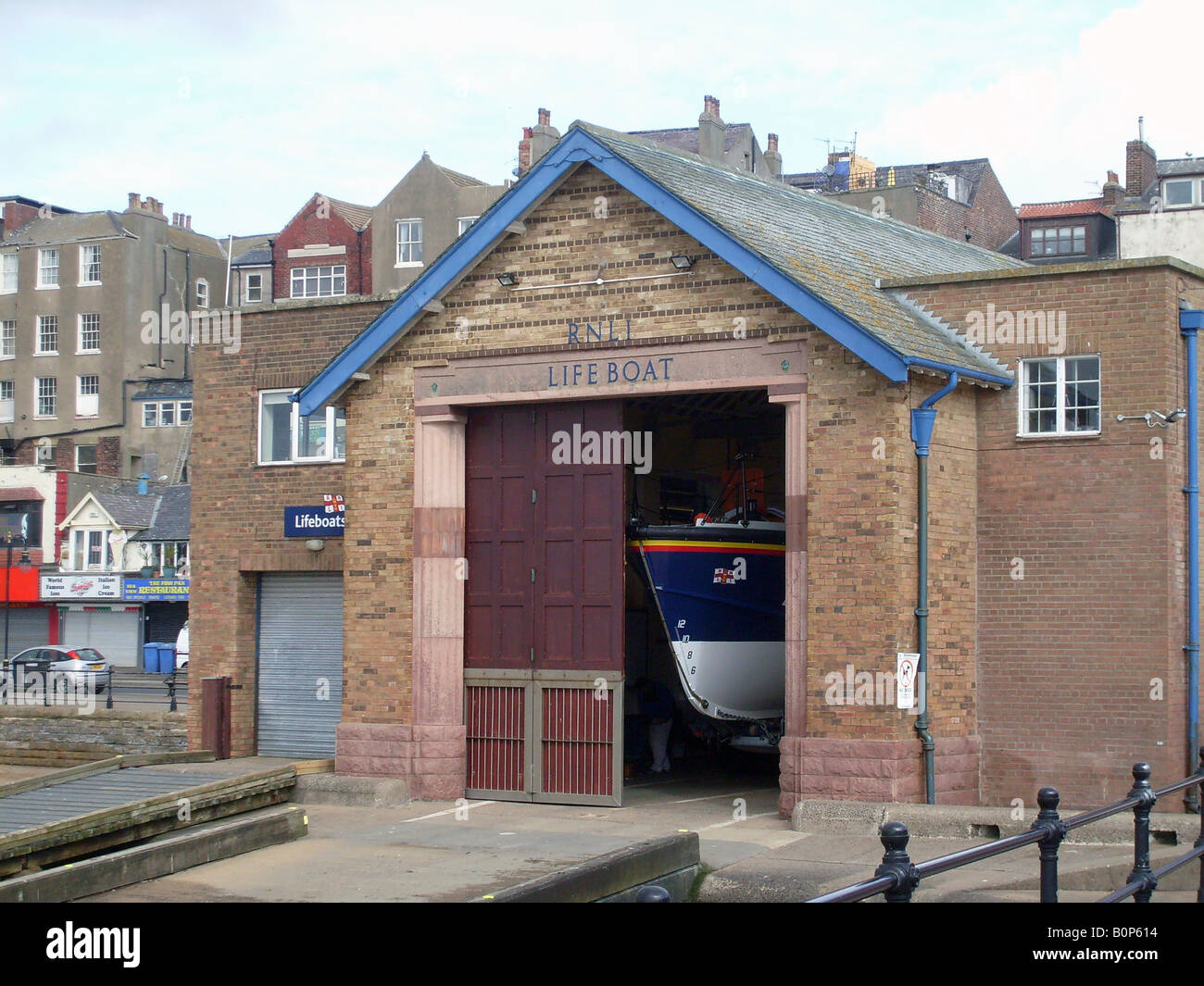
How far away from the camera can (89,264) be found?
63.2 m

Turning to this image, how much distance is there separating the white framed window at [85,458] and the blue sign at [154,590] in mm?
9647

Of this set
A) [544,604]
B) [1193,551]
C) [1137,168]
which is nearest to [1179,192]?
[1137,168]

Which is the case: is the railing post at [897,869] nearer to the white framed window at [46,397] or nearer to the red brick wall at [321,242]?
the red brick wall at [321,242]

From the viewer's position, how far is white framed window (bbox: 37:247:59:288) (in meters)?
64.0

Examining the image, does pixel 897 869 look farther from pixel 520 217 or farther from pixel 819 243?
pixel 819 243

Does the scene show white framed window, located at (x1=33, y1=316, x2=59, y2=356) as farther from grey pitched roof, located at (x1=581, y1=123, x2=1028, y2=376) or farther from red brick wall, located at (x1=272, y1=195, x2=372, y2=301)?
grey pitched roof, located at (x1=581, y1=123, x2=1028, y2=376)

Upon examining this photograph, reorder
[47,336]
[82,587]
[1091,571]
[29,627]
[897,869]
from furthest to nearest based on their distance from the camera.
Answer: [47,336]
[29,627]
[82,587]
[1091,571]
[897,869]

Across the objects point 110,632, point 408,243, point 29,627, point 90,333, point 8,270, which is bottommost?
point 110,632

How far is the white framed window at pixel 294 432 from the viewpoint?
68.0 ft

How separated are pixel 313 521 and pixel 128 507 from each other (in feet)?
128

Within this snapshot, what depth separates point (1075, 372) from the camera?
52.4 ft

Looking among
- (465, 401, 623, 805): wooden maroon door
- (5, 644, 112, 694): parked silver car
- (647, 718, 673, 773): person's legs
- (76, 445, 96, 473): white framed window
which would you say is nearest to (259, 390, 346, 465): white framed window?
(465, 401, 623, 805): wooden maroon door

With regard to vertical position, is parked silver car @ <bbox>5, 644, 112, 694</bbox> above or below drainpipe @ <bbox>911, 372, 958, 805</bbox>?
below

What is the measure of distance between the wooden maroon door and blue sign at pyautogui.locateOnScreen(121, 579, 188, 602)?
39.2m
